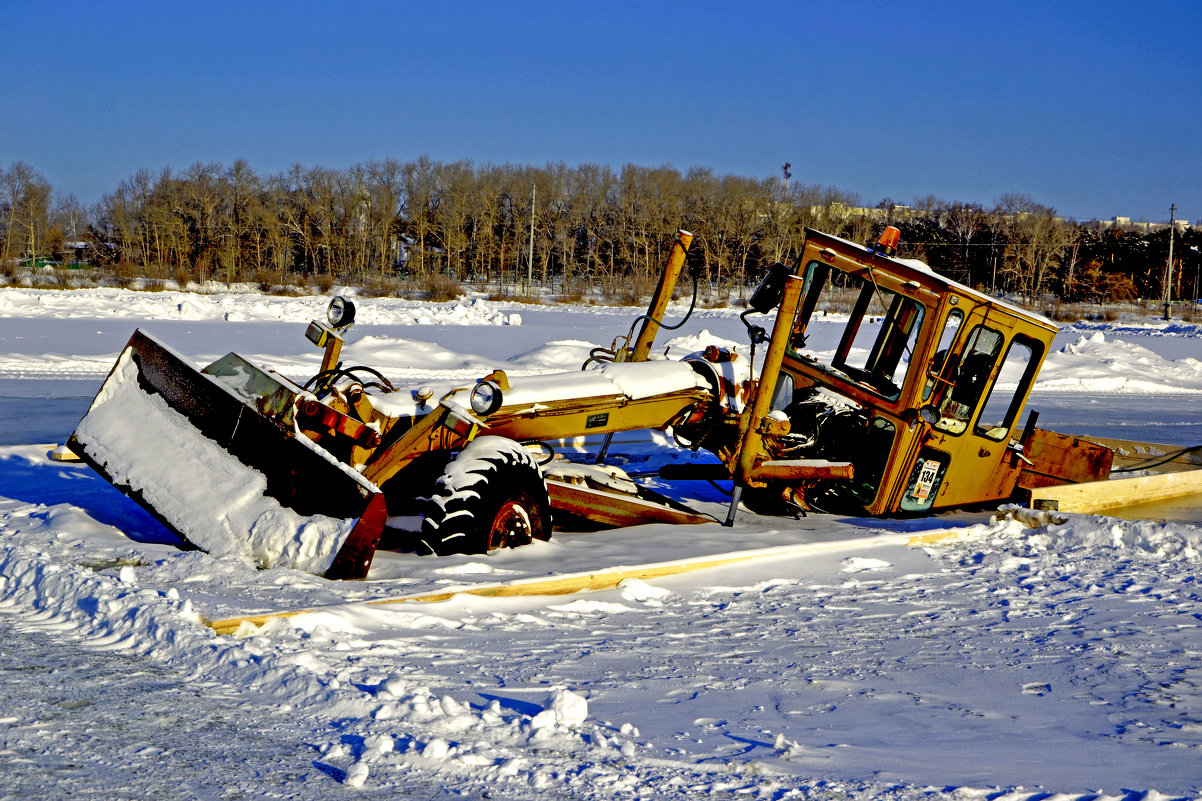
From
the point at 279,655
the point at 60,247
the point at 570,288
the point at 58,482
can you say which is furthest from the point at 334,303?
the point at 60,247

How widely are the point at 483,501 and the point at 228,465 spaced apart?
59.2 inches

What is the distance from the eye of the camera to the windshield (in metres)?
8.13

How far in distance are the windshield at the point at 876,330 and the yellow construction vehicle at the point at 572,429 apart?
21mm

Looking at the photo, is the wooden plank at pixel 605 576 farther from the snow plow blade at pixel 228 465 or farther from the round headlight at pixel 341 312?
the round headlight at pixel 341 312

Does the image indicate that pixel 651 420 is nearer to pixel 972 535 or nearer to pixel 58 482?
pixel 972 535

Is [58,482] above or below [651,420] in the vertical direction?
below

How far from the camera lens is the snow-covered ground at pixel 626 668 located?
3.54 meters

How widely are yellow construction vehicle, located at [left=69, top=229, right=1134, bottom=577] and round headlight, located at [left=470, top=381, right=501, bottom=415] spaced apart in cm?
1

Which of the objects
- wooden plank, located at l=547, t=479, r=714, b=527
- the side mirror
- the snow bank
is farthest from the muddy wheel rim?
the snow bank

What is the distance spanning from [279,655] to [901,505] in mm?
5314

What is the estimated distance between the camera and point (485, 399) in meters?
6.69

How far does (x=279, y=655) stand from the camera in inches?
176

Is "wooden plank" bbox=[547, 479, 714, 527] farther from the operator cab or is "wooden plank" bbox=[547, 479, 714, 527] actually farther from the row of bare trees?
the row of bare trees

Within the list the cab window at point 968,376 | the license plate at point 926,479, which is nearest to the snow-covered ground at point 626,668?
the license plate at point 926,479
